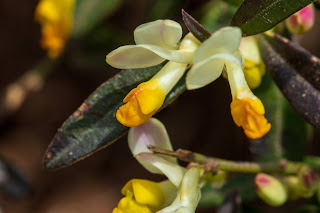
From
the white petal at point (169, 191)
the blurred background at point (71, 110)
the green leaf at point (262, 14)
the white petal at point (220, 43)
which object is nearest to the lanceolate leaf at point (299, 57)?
the green leaf at point (262, 14)

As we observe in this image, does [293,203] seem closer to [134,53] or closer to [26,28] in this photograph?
[134,53]

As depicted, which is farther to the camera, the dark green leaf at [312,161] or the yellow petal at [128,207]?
the dark green leaf at [312,161]

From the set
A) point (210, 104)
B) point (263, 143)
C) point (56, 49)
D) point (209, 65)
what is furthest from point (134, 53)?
point (210, 104)

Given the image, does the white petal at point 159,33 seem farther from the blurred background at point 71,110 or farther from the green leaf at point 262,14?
the blurred background at point 71,110

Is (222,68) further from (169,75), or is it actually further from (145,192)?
(145,192)

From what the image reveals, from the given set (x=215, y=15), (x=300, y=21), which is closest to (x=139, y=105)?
(x=300, y=21)

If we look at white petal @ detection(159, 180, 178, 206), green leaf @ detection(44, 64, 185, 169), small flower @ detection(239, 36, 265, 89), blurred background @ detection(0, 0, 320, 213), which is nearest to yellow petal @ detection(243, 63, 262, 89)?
small flower @ detection(239, 36, 265, 89)
